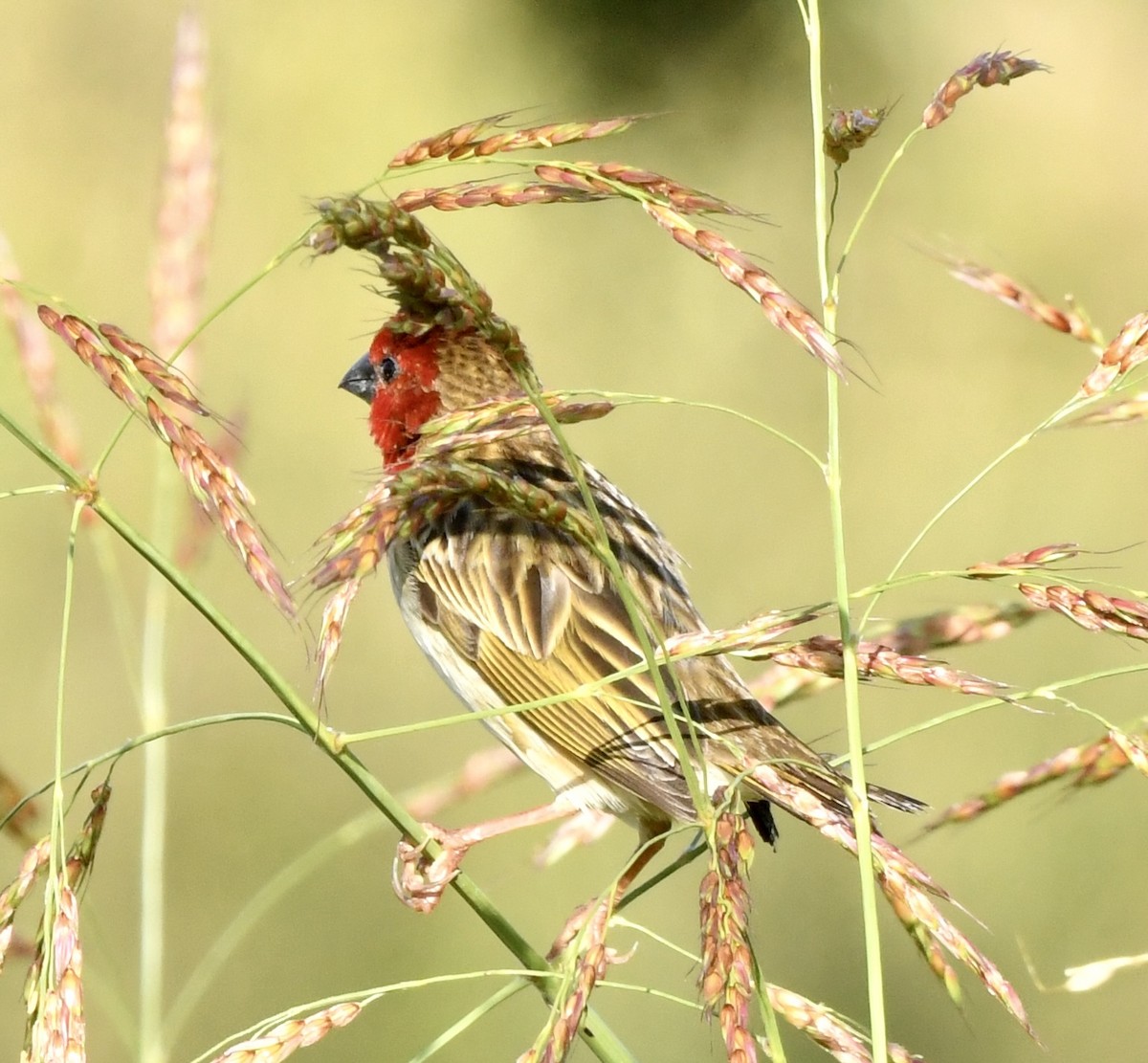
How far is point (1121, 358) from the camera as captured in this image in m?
1.69

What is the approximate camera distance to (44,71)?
664 cm

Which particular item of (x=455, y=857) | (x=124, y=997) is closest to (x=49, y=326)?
(x=124, y=997)

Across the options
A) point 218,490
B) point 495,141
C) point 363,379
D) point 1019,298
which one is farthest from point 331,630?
point 363,379

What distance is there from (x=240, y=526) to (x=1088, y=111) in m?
6.53

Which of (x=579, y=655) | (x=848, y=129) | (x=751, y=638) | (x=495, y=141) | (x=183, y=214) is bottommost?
(x=751, y=638)

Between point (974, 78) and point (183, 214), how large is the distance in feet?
4.10

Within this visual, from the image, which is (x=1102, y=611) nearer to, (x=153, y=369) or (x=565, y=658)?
(x=153, y=369)

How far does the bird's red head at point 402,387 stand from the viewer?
386 centimetres

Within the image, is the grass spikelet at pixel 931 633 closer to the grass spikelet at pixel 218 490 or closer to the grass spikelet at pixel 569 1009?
the grass spikelet at pixel 569 1009

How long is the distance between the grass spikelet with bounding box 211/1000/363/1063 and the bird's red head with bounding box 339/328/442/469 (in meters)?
2.36

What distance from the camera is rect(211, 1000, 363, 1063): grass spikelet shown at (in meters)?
1.50

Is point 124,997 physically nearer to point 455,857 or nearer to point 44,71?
point 455,857

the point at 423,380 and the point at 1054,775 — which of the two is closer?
the point at 1054,775

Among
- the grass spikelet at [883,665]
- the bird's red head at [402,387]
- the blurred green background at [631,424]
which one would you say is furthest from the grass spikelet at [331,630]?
the blurred green background at [631,424]
